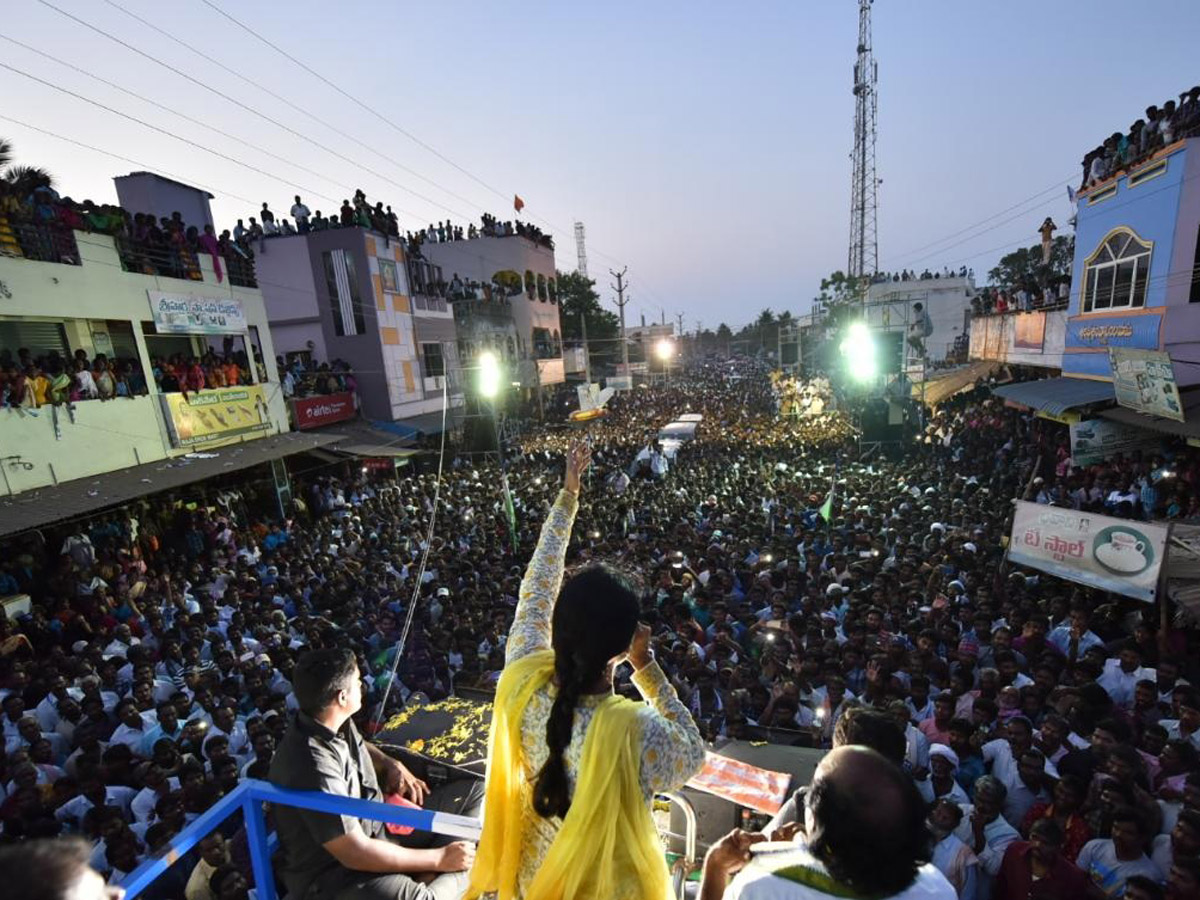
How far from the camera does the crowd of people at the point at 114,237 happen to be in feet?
33.0

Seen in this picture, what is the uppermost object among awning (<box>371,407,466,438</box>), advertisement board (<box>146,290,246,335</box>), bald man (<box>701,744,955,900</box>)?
advertisement board (<box>146,290,246,335</box>)

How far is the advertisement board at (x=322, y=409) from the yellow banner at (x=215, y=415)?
1453mm

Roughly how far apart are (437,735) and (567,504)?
3.43m

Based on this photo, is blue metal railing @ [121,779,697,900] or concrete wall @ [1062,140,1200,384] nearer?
blue metal railing @ [121,779,697,900]

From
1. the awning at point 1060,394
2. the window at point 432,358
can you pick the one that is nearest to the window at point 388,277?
the window at point 432,358

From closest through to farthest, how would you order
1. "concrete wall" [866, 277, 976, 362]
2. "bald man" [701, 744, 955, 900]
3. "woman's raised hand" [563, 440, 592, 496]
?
1. "bald man" [701, 744, 955, 900]
2. "woman's raised hand" [563, 440, 592, 496]
3. "concrete wall" [866, 277, 976, 362]

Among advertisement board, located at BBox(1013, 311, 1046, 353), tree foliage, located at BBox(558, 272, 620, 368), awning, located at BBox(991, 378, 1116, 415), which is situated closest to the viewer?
awning, located at BBox(991, 378, 1116, 415)

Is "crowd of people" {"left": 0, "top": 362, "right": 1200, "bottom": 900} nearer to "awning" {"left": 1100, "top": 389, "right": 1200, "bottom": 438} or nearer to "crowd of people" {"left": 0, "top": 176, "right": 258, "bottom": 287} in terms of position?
"awning" {"left": 1100, "top": 389, "right": 1200, "bottom": 438}

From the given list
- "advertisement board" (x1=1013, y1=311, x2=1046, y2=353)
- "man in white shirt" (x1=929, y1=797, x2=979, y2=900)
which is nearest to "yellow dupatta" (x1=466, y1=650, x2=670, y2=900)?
"man in white shirt" (x1=929, y1=797, x2=979, y2=900)

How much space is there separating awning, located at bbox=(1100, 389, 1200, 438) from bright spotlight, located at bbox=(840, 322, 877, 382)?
36.1 feet

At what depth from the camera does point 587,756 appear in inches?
56.7

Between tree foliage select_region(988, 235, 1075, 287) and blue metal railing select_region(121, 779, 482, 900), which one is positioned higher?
tree foliage select_region(988, 235, 1075, 287)

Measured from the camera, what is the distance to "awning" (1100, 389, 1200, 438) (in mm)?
8750

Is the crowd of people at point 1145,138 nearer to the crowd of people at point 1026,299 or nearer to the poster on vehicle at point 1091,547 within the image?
the crowd of people at point 1026,299
